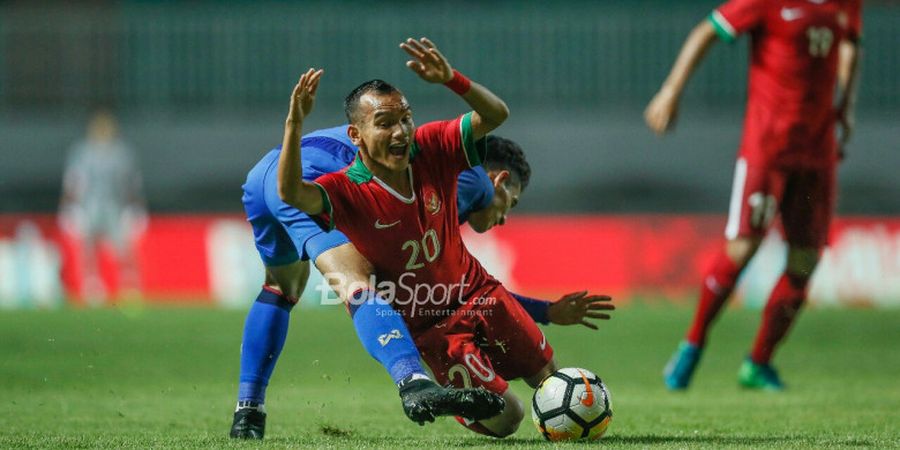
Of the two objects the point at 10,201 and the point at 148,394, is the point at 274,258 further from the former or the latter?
the point at 10,201

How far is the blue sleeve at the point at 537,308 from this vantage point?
21.6ft

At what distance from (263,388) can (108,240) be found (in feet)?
35.1

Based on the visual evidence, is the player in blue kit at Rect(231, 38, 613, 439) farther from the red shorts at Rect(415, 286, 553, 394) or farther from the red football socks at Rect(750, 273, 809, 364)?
the red football socks at Rect(750, 273, 809, 364)

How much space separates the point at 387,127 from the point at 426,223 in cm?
45

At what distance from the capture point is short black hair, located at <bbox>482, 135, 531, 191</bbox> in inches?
269

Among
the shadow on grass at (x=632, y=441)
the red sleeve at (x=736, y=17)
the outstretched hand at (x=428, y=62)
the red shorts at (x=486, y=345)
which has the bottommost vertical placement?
the shadow on grass at (x=632, y=441)

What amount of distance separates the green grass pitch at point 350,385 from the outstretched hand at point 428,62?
1434 mm

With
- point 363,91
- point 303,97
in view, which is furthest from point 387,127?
point 303,97

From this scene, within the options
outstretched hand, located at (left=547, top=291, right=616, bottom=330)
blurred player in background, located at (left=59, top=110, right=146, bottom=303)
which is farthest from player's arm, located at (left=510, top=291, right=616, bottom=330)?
blurred player in background, located at (left=59, top=110, right=146, bottom=303)

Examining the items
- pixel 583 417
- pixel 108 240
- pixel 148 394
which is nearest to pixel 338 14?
pixel 108 240

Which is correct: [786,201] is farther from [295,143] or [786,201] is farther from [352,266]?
[295,143]

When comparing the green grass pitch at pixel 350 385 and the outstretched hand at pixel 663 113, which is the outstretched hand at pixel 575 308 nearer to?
the green grass pitch at pixel 350 385

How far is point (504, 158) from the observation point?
682 centimetres

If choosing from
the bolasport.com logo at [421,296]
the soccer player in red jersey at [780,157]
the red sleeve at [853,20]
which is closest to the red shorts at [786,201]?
the soccer player in red jersey at [780,157]
